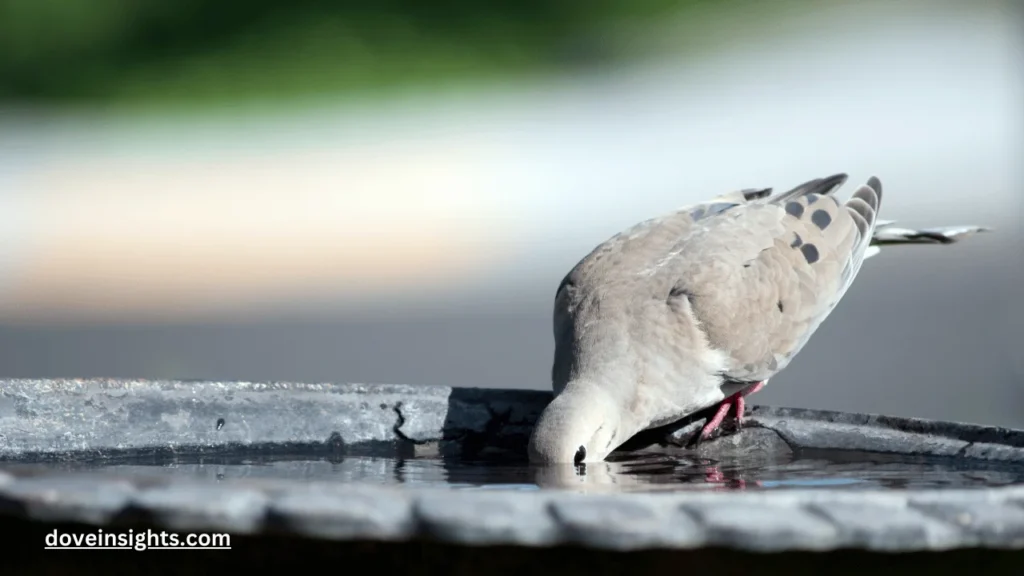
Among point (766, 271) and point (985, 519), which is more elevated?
point (766, 271)

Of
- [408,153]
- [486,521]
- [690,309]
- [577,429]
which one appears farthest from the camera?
[408,153]

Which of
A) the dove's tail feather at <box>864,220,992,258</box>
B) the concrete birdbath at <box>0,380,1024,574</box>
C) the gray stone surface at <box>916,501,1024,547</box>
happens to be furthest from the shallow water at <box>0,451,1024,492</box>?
the dove's tail feather at <box>864,220,992,258</box>

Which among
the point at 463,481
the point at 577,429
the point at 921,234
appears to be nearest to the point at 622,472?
the point at 577,429

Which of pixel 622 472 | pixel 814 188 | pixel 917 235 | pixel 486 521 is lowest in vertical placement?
pixel 622 472

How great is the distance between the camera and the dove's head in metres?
2.74

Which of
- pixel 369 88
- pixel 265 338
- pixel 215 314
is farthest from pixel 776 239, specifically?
pixel 369 88

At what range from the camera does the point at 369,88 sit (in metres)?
13.7

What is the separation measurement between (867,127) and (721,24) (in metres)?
4.06

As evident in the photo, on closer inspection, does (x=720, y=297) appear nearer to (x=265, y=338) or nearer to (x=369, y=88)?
(x=265, y=338)

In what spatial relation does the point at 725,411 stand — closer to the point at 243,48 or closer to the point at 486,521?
the point at 486,521

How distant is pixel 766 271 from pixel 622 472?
117 centimetres

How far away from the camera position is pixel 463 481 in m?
2.35

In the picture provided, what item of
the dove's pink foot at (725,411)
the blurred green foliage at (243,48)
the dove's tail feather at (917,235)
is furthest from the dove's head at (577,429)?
the blurred green foliage at (243,48)

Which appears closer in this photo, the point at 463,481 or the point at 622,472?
the point at 463,481
